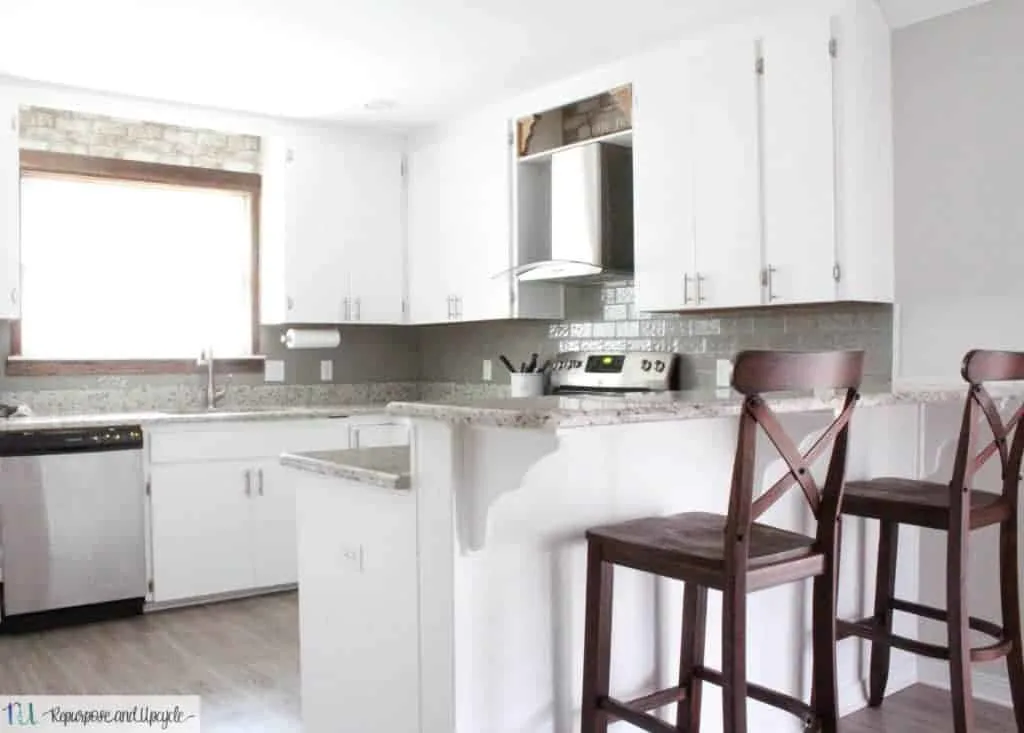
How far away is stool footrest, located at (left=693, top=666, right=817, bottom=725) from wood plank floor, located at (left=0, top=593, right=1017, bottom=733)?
0.91 meters

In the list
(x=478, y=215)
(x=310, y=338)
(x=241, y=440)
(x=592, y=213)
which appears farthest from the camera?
(x=310, y=338)

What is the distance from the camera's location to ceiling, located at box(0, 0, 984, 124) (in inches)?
125

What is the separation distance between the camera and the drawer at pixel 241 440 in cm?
407

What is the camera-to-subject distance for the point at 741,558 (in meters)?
1.65

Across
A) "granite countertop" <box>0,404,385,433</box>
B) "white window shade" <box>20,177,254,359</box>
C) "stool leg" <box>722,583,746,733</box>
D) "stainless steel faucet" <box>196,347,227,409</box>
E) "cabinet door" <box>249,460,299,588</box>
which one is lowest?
"cabinet door" <box>249,460,299,588</box>

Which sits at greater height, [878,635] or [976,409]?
[976,409]

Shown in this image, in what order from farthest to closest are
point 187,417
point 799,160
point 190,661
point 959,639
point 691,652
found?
point 187,417, point 190,661, point 799,160, point 959,639, point 691,652

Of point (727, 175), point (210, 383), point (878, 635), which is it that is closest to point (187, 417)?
point (210, 383)

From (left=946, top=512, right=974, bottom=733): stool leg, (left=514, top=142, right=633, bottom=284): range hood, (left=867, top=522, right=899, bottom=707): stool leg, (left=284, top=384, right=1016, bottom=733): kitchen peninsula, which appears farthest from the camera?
(left=514, top=142, right=633, bottom=284): range hood

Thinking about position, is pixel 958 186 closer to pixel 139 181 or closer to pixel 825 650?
pixel 825 650

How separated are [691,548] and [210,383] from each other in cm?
344

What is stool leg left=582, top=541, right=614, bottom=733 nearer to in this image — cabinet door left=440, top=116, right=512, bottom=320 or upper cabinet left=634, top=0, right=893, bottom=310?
upper cabinet left=634, top=0, right=893, bottom=310

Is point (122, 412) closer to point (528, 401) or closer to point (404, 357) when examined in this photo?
point (404, 357)

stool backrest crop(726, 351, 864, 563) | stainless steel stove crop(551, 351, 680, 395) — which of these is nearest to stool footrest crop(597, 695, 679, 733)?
stool backrest crop(726, 351, 864, 563)
